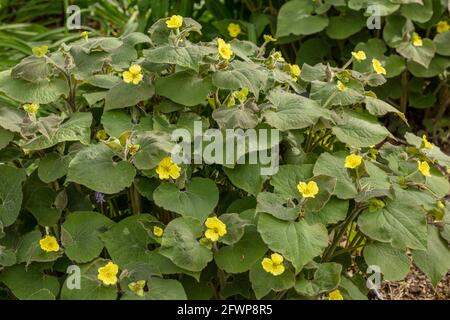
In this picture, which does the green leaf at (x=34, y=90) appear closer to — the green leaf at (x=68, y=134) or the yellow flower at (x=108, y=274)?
the green leaf at (x=68, y=134)

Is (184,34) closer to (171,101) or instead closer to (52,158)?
(171,101)

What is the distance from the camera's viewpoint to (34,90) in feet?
6.93

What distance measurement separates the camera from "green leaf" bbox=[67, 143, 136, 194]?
6.07ft

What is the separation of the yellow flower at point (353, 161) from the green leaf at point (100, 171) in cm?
56

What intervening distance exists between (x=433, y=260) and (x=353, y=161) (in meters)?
0.35

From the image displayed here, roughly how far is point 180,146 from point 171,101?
23 cm

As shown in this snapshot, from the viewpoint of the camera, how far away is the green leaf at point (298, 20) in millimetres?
3234

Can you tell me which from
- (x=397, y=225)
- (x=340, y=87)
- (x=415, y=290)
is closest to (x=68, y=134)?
(x=340, y=87)

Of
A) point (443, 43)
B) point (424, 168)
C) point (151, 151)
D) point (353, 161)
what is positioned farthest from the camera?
point (443, 43)

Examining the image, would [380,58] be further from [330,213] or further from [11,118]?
[11,118]

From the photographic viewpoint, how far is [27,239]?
198 cm

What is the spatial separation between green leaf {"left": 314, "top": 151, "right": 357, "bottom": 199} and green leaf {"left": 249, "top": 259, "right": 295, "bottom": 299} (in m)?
0.25
